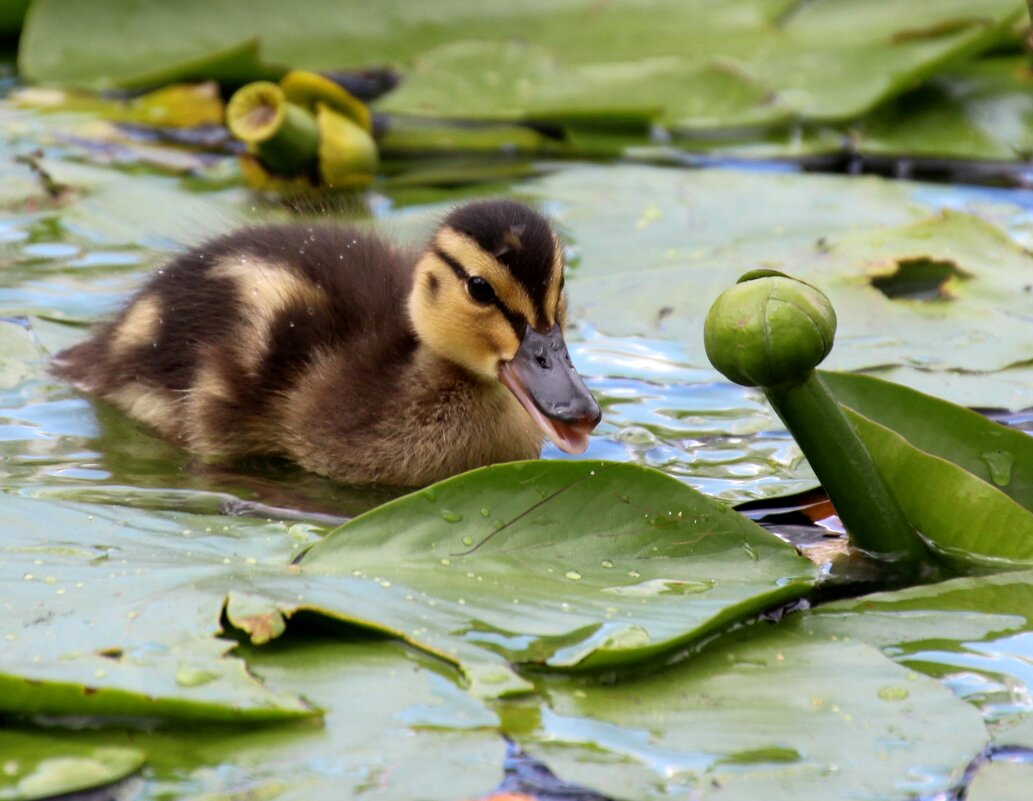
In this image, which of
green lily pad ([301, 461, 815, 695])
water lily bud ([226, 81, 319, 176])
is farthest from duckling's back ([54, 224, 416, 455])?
water lily bud ([226, 81, 319, 176])

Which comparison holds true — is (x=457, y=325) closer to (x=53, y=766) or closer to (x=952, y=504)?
(x=952, y=504)

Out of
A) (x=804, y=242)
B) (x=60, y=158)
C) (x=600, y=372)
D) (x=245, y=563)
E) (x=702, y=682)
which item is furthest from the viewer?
(x=60, y=158)

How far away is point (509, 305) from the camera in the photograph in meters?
2.58

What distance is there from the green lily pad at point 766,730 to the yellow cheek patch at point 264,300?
1218mm

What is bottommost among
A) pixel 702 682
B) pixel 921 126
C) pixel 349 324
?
pixel 702 682

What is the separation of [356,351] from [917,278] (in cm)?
131

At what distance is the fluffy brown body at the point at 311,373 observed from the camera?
8.85ft

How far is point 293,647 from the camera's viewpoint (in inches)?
69.7

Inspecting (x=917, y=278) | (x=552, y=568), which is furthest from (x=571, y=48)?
(x=552, y=568)

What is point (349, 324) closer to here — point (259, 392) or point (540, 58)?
point (259, 392)

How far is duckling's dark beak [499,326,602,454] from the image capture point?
242 cm

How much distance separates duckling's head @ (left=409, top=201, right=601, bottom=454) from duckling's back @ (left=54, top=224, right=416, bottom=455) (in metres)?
0.16

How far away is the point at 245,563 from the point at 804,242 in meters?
2.02

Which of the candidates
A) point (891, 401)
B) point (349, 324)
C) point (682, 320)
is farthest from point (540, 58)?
point (891, 401)
